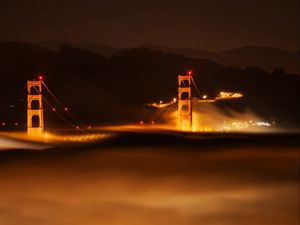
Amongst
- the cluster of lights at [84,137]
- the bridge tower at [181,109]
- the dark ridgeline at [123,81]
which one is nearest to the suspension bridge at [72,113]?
the bridge tower at [181,109]

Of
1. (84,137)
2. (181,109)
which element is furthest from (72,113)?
(84,137)

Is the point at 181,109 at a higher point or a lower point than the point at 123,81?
lower

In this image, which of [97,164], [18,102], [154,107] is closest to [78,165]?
[97,164]

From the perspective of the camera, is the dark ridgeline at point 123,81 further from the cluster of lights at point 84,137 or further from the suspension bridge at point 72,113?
the cluster of lights at point 84,137

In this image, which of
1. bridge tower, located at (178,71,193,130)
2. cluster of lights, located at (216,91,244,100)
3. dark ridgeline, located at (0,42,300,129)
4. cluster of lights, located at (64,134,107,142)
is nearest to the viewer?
cluster of lights, located at (64,134,107,142)

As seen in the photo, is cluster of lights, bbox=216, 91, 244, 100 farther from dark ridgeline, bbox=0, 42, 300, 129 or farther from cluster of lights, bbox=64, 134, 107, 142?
cluster of lights, bbox=64, 134, 107, 142

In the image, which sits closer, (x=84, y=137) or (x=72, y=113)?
(x=84, y=137)

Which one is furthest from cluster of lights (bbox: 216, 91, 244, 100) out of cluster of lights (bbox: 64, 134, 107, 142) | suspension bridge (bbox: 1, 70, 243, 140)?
cluster of lights (bbox: 64, 134, 107, 142)

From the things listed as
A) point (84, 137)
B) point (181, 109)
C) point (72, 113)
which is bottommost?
point (84, 137)

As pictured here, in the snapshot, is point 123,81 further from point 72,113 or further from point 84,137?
point 84,137
